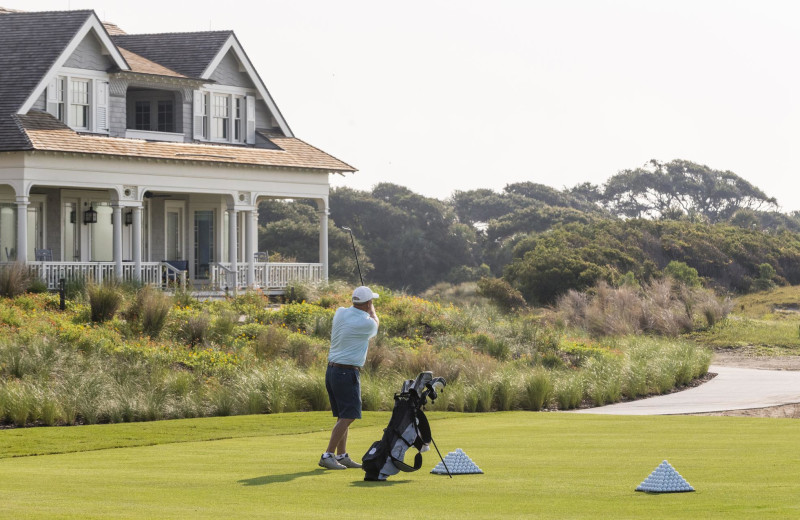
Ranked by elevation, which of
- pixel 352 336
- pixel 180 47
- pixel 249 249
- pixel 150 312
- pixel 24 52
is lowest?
pixel 150 312

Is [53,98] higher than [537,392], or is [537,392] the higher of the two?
[53,98]

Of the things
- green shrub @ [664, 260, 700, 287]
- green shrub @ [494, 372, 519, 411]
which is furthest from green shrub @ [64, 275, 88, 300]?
green shrub @ [664, 260, 700, 287]

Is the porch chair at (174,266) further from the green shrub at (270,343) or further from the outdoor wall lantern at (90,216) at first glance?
the green shrub at (270,343)

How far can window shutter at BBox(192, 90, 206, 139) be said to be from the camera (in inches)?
1439

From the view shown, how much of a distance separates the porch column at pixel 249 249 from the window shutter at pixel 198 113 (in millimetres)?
2727

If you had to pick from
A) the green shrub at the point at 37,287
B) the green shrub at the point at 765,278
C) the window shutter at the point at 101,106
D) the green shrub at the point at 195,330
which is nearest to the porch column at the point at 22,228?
the green shrub at the point at 37,287

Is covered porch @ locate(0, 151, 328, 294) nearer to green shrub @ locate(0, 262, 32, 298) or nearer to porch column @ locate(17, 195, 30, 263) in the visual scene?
porch column @ locate(17, 195, 30, 263)

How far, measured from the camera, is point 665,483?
9734 mm

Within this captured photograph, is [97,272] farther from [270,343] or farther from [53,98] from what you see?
[270,343]

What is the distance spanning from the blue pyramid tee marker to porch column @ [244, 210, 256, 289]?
25.5 metres

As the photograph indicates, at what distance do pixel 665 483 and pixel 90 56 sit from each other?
27.0 m

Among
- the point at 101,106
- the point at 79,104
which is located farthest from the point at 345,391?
the point at 101,106

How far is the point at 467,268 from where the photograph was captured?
76.6 m

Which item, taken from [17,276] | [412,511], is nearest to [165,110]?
[17,276]
